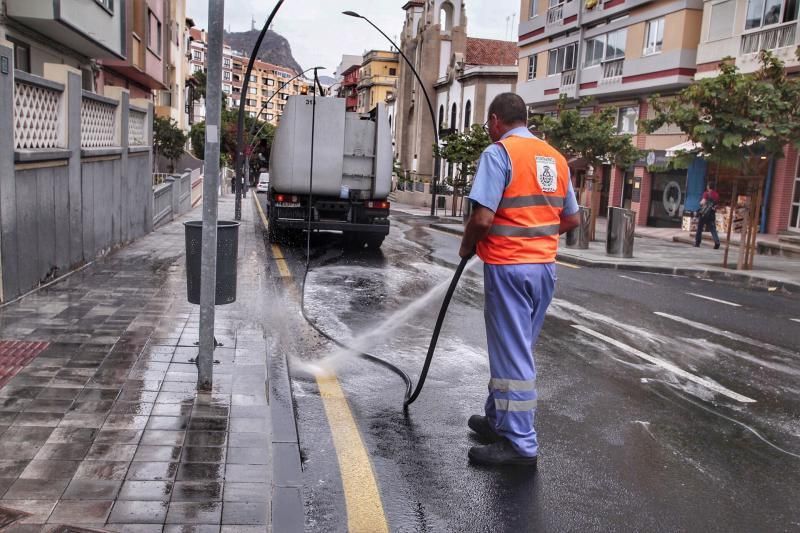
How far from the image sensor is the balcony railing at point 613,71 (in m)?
30.4

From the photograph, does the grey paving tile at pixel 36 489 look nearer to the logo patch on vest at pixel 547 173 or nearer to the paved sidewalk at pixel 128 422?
the paved sidewalk at pixel 128 422

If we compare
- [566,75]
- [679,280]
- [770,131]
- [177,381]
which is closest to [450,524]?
[177,381]

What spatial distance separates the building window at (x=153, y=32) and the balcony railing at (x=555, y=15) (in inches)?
729

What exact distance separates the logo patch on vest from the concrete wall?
18.0ft

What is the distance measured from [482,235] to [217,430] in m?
1.92

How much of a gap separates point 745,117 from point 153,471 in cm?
1480

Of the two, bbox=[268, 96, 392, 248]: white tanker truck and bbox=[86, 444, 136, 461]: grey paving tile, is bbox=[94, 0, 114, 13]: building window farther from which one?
bbox=[86, 444, 136, 461]: grey paving tile

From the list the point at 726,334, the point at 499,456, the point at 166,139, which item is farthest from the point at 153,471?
the point at 166,139

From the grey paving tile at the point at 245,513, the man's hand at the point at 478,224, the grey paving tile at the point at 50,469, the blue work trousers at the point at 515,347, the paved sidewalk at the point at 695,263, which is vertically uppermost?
the man's hand at the point at 478,224

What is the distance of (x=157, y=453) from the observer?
3.97 metres

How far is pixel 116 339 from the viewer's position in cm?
633

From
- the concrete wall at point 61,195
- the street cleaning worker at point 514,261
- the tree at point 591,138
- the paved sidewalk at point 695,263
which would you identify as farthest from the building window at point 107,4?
the street cleaning worker at point 514,261

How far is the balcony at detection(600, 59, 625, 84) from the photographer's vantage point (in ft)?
99.8

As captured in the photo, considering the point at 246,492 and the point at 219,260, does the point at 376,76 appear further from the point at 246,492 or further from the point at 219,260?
the point at 246,492
